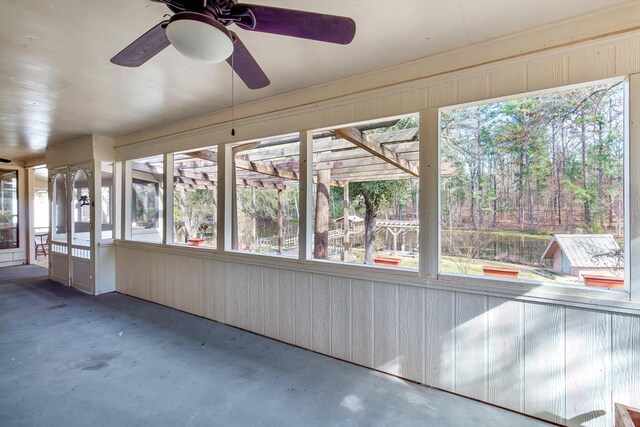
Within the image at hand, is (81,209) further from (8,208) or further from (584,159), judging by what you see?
(584,159)

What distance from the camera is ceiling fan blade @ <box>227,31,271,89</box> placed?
156cm

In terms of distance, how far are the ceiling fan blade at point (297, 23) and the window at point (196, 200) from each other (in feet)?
8.75

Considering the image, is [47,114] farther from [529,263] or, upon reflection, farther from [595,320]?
[595,320]

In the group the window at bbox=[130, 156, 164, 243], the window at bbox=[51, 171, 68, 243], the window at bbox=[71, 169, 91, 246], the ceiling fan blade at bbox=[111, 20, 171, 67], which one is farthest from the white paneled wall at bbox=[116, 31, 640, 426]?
the window at bbox=[51, 171, 68, 243]

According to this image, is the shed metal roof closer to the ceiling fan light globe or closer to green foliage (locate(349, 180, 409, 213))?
green foliage (locate(349, 180, 409, 213))

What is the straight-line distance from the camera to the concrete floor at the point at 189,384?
1.95 m

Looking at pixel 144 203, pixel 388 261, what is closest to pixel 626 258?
pixel 388 261

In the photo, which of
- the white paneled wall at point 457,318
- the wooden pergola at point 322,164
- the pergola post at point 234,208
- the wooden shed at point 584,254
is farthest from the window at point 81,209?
the wooden shed at point 584,254

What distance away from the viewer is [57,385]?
2279 mm

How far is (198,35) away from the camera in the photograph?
1.22m

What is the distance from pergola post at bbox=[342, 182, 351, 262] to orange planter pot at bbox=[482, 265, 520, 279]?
1.27 m

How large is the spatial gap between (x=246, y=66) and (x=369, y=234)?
2.33m

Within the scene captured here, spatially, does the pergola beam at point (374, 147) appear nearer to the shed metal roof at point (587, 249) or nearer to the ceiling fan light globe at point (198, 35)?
the shed metal roof at point (587, 249)

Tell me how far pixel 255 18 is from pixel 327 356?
2.62m
